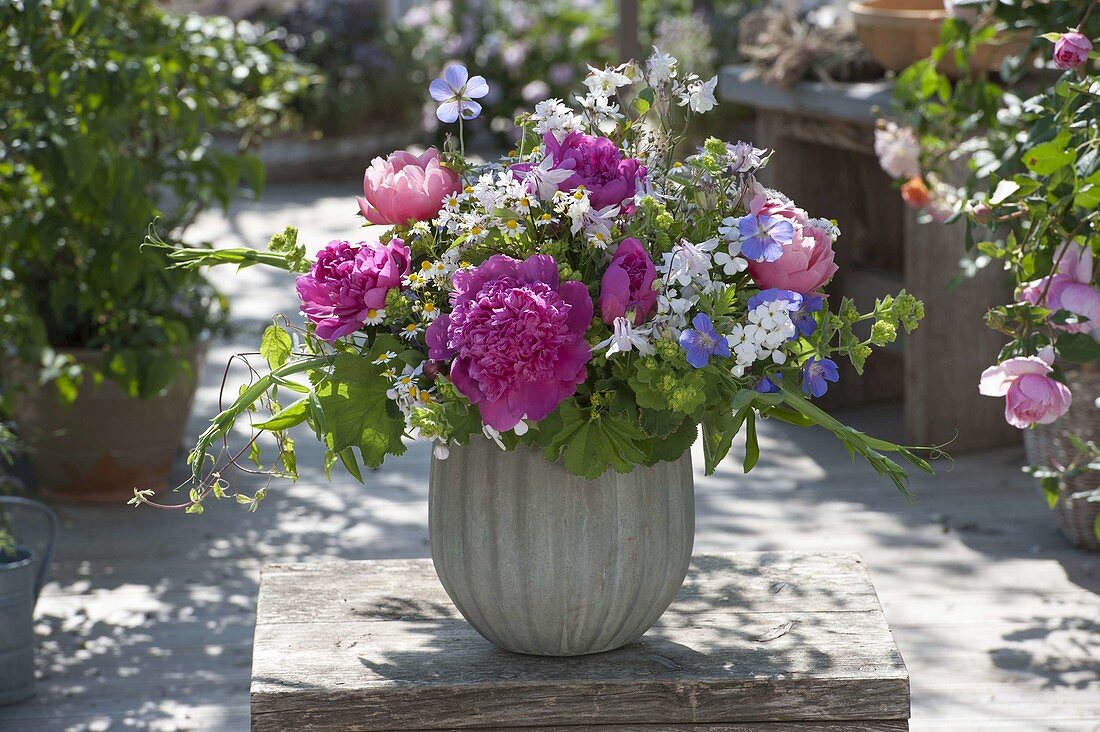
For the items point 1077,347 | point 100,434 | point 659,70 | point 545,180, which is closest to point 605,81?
point 659,70

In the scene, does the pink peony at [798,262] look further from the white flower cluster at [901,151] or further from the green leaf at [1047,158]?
the white flower cluster at [901,151]

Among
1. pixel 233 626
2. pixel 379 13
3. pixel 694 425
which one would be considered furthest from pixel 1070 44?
pixel 379 13

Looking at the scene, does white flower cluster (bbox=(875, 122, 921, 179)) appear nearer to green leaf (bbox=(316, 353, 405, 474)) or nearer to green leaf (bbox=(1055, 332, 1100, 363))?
green leaf (bbox=(1055, 332, 1100, 363))

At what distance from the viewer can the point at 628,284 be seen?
1.28 metres

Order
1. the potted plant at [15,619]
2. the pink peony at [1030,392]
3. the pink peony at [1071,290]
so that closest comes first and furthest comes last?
the pink peony at [1030,392] → the pink peony at [1071,290] → the potted plant at [15,619]

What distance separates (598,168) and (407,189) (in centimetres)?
19

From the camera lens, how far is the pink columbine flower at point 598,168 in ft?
4.40

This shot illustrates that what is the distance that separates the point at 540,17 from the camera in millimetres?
8312

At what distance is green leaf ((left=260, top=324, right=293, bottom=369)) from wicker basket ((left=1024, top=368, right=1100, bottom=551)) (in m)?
1.94

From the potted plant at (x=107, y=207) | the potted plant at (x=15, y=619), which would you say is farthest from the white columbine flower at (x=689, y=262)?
the potted plant at (x=107, y=207)

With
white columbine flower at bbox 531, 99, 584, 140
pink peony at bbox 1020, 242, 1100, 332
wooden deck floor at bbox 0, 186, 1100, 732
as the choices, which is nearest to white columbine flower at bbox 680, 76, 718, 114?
white columbine flower at bbox 531, 99, 584, 140

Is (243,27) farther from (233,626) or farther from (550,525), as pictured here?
(550,525)

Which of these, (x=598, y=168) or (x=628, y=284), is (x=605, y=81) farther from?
(x=628, y=284)

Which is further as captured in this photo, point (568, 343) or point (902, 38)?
point (902, 38)
